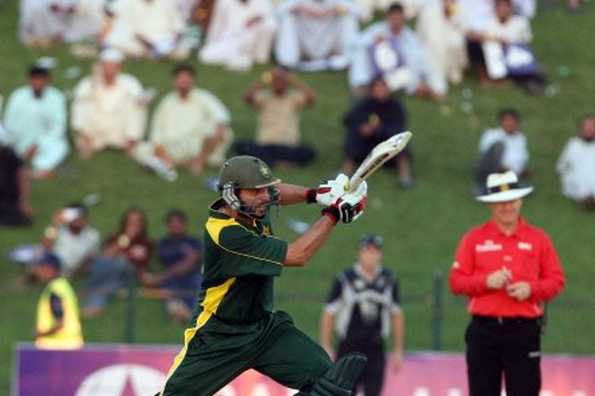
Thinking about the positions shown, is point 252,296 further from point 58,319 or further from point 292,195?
point 58,319

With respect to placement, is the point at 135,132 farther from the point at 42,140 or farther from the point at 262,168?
the point at 262,168

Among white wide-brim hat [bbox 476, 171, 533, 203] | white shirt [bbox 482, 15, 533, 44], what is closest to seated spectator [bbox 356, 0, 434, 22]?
white shirt [bbox 482, 15, 533, 44]

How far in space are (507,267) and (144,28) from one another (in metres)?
10.6

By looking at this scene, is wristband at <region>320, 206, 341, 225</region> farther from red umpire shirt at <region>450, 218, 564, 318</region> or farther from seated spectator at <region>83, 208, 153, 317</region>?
seated spectator at <region>83, 208, 153, 317</region>

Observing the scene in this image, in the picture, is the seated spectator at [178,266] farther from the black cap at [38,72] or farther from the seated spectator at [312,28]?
the seated spectator at [312,28]

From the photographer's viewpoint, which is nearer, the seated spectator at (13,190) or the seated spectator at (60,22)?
the seated spectator at (13,190)

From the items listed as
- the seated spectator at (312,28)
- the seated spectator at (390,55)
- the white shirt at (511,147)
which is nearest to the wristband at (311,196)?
the white shirt at (511,147)

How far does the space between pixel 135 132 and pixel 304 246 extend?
1007cm

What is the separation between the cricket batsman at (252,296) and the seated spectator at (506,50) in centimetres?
1087

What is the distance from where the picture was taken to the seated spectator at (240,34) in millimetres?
Answer: 21609

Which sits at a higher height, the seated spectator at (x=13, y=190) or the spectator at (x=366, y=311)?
the seated spectator at (x=13, y=190)

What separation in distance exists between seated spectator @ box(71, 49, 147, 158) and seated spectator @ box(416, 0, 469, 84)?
3576mm

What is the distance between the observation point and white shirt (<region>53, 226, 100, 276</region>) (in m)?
18.2

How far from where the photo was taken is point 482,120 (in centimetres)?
2144
